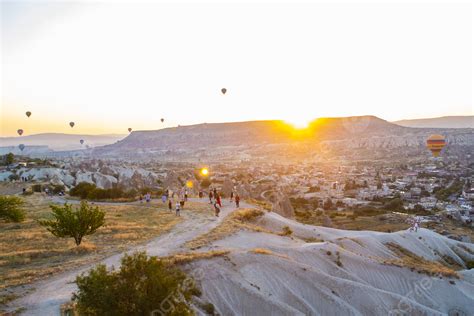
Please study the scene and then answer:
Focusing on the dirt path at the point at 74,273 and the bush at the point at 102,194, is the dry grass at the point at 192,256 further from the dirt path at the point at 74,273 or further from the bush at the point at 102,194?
the bush at the point at 102,194

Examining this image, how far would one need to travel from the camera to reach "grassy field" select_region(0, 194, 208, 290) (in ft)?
50.4

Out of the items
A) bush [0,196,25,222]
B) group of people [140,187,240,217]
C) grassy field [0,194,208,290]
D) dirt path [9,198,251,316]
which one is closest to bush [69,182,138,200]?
group of people [140,187,240,217]

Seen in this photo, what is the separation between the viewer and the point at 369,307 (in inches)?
657

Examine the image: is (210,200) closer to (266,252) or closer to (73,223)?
(73,223)

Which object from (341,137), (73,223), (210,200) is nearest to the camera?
(73,223)

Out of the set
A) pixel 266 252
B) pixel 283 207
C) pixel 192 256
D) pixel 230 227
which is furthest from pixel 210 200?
pixel 192 256

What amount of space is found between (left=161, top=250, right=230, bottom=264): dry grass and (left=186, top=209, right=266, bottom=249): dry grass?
1.50 m

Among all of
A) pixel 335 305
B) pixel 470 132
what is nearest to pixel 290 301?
pixel 335 305

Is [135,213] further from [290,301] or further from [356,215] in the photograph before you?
[356,215]

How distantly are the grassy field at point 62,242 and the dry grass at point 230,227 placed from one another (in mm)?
2706

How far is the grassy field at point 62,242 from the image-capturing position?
605 inches

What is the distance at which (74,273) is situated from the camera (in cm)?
1473

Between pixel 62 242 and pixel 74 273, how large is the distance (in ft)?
20.0

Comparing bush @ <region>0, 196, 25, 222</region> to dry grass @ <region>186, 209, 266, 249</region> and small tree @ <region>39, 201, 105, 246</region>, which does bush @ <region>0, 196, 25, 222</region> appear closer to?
small tree @ <region>39, 201, 105, 246</region>
